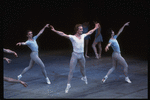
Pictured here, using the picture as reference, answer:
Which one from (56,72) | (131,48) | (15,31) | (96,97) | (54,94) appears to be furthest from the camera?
(15,31)

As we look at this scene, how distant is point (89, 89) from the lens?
8250mm

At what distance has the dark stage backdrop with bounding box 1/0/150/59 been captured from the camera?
61.5 ft

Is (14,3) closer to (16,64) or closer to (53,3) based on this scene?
(53,3)

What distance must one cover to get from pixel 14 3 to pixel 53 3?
3302 millimetres

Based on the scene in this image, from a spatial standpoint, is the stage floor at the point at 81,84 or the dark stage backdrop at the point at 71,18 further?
the dark stage backdrop at the point at 71,18

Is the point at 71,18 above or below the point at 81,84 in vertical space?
above

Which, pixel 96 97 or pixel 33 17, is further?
pixel 33 17

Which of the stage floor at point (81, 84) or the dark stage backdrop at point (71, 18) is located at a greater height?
the dark stage backdrop at point (71, 18)

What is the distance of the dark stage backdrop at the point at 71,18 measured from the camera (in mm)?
18734

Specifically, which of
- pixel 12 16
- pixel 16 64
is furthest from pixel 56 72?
pixel 12 16

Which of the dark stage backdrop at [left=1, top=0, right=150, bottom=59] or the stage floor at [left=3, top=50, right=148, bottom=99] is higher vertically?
the dark stage backdrop at [left=1, top=0, right=150, bottom=59]

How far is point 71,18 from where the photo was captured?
860 inches

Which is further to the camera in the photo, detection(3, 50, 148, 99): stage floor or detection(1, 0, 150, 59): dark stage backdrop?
detection(1, 0, 150, 59): dark stage backdrop

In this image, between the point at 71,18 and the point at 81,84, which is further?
the point at 71,18
